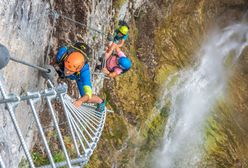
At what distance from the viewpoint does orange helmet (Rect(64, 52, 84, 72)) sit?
6.45 meters

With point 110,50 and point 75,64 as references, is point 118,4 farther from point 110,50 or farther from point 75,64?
point 75,64

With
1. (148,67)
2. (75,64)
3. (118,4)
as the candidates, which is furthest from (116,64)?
(148,67)

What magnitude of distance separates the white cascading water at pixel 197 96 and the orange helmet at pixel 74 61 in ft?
23.7

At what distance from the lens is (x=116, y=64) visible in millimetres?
8945

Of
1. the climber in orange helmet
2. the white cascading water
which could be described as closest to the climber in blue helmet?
the climber in orange helmet

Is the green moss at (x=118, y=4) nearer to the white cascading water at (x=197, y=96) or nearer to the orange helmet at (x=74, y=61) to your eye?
the white cascading water at (x=197, y=96)

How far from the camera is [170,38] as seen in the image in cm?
1474

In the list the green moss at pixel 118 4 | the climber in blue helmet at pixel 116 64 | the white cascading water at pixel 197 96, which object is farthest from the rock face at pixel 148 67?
the climber in blue helmet at pixel 116 64

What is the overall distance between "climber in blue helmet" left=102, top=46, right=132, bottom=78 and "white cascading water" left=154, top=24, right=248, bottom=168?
4.62 metres

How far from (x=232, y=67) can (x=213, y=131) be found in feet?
11.7

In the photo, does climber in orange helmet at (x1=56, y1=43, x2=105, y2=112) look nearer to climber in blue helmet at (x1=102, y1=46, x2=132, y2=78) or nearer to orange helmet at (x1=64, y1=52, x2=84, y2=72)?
orange helmet at (x1=64, y1=52, x2=84, y2=72)

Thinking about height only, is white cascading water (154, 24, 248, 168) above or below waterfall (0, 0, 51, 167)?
below

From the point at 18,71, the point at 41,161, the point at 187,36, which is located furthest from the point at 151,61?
the point at 18,71

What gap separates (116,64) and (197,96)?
745 cm
